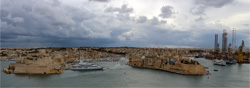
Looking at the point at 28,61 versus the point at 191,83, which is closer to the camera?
the point at 191,83

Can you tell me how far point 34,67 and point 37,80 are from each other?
3464mm

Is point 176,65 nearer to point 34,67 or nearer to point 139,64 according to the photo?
point 139,64

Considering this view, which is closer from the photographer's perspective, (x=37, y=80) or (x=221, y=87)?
(x=221, y=87)

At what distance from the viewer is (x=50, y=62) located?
75.4ft

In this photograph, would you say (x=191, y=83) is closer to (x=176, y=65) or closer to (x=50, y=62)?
(x=176, y=65)

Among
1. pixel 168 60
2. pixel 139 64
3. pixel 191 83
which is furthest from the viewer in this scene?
pixel 139 64

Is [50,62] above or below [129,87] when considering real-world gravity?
above

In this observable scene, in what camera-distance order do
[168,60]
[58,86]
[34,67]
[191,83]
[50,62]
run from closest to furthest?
[58,86] < [191,83] < [34,67] < [50,62] < [168,60]

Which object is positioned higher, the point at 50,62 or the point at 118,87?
the point at 50,62

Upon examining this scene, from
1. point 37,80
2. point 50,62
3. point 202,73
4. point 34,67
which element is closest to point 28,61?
point 34,67

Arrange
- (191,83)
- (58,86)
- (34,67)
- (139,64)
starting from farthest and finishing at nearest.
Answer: (139,64), (34,67), (191,83), (58,86)

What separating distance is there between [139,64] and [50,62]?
15.2 meters

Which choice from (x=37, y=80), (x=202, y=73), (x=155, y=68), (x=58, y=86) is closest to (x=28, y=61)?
(x=37, y=80)

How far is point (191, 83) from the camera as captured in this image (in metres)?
17.8
